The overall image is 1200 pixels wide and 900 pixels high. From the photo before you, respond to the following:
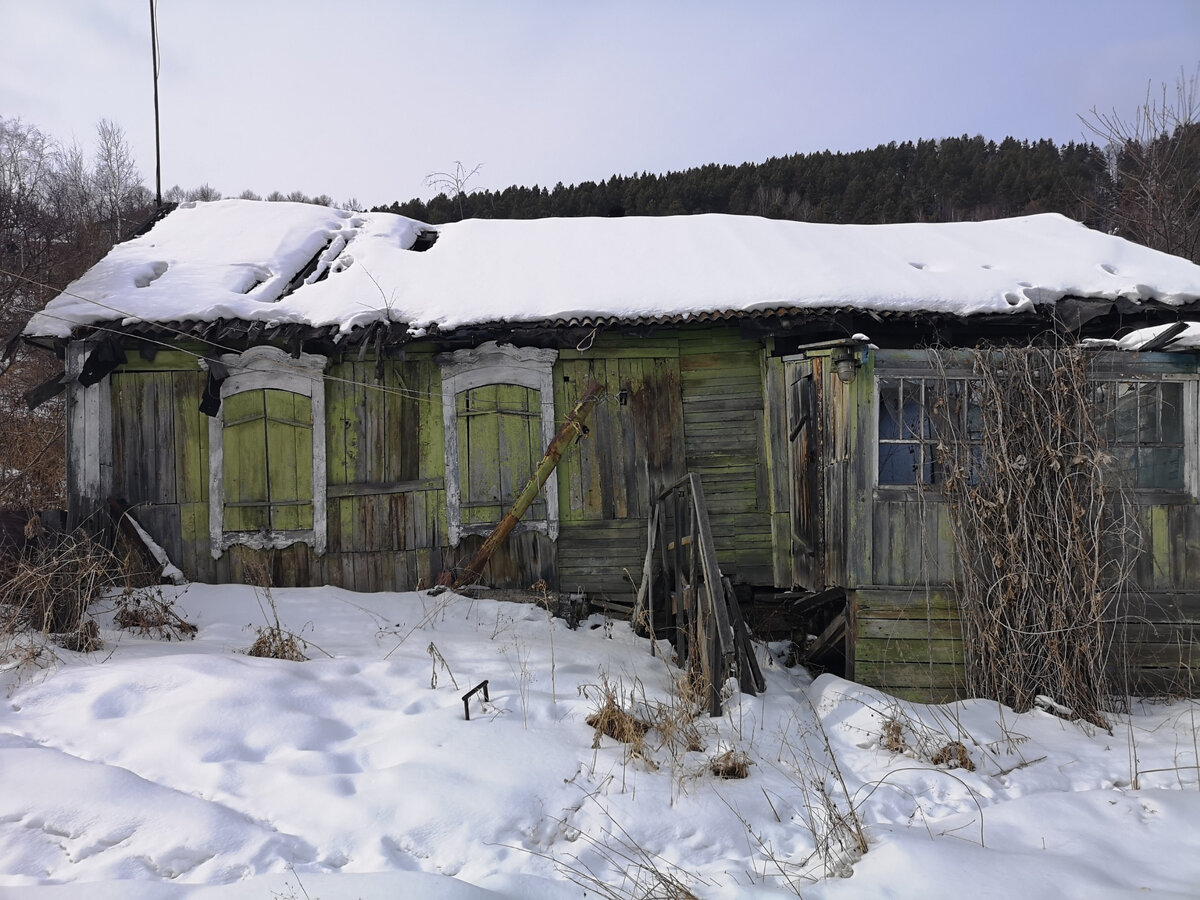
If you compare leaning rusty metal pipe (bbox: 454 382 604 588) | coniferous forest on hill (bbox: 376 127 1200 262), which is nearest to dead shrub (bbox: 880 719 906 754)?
leaning rusty metal pipe (bbox: 454 382 604 588)

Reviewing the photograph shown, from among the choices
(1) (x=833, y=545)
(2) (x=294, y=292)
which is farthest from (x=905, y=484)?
(2) (x=294, y=292)

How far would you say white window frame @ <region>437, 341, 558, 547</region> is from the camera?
7.37 metres

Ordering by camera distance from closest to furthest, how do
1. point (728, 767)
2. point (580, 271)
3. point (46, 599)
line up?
point (728, 767)
point (46, 599)
point (580, 271)

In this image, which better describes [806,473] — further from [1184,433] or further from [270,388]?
[270,388]

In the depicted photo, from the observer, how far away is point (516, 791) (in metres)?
3.46

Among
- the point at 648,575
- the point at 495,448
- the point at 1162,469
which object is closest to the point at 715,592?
the point at 648,575

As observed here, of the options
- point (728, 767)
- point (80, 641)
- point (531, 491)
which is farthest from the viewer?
point (531, 491)

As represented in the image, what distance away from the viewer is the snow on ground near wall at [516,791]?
287 cm

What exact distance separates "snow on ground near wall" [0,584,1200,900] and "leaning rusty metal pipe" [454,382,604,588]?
1.77 metres

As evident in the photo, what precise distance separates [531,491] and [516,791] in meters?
3.70

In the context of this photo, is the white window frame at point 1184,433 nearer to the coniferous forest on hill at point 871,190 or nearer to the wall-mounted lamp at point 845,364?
the wall-mounted lamp at point 845,364

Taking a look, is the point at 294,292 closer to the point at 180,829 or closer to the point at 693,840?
the point at 180,829

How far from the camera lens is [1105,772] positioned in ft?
13.4

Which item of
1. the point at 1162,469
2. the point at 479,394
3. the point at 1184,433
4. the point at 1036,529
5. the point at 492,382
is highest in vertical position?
the point at 492,382
